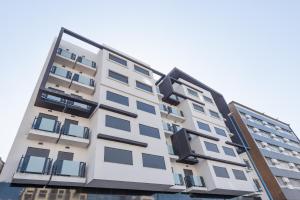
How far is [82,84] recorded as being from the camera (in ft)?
66.8

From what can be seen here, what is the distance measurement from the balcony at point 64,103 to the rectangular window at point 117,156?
4.32 metres

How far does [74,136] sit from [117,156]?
369 cm

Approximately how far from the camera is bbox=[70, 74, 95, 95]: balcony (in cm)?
2014

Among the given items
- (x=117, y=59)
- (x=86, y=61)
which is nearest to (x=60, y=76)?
(x=86, y=61)

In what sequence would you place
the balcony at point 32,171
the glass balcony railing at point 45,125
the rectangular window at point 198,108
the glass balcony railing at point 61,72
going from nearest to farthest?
the balcony at point 32,171, the glass balcony railing at point 45,125, the glass balcony railing at point 61,72, the rectangular window at point 198,108

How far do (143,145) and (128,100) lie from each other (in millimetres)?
5349

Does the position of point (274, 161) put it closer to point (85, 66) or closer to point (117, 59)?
point (117, 59)

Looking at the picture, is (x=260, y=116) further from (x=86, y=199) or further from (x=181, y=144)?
(x=86, y=199)

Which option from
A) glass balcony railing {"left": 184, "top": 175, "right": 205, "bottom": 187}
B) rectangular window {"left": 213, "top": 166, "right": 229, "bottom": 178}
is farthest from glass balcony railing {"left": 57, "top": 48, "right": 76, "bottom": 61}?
rectangular window {"left": 213, "top": 166, "right": 229, "bottom": 178}

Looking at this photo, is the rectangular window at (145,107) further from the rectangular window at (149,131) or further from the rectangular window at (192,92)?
the rectangular window at (192,92)

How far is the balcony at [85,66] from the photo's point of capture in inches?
875

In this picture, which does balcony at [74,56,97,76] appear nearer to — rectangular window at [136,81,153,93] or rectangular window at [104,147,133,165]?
rectangular window at [136,81,153,93]

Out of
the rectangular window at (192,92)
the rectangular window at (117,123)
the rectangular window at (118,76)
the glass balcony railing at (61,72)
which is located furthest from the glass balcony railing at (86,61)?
the rectangular window at (192,92)

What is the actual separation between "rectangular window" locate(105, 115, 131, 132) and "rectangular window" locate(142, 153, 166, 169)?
2908 mm
